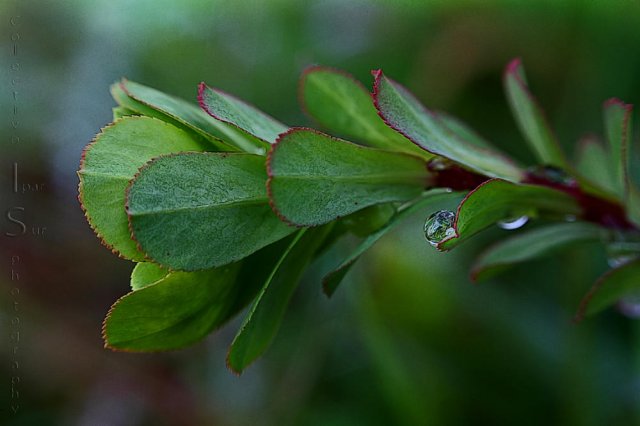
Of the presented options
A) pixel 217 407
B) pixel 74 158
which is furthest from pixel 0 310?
pixel 217 407

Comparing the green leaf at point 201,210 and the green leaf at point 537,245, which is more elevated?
the green leaf at point 201,210

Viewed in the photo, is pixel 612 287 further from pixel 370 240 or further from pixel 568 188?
pixel 370 240

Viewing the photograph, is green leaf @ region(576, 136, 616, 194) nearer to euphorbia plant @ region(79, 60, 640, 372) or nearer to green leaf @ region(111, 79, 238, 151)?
euphorbia plant @ region(79, 60, 640, 372)

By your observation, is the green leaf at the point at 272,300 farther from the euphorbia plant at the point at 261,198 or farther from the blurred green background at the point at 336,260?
the blurred green background at the point at 336,260

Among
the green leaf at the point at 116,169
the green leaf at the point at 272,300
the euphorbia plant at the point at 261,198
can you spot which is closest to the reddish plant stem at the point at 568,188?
the euphorbia plant at the point at 261,198

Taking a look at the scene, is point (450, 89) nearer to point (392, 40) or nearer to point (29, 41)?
point (392, 40)
